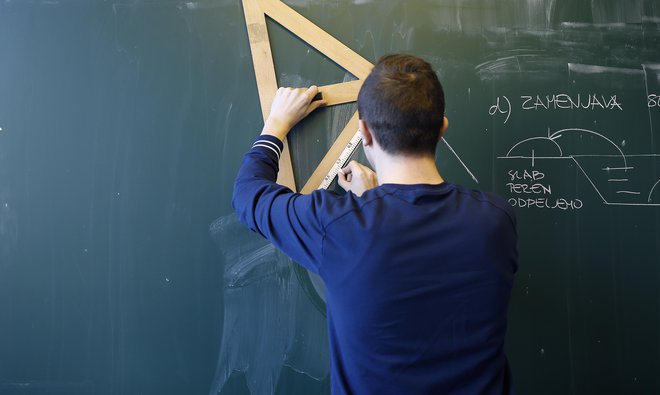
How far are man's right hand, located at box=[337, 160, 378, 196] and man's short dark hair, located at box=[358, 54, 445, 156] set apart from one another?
302 millimetres

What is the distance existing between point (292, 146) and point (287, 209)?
1.47ft

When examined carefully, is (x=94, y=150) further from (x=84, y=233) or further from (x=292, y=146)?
(x=292, y=146)

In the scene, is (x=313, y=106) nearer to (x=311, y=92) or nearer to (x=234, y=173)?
(x=311, y=92)

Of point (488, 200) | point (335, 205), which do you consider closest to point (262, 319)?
point (335, 205)

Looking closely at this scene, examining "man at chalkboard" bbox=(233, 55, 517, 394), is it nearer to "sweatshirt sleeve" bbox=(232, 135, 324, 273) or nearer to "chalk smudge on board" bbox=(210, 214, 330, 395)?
"sweatshirt sleeve" bbox=(232, 135, 324, 273)

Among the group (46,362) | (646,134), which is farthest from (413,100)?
(46,362)

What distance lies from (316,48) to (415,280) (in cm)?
83

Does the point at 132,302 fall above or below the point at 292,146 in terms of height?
below

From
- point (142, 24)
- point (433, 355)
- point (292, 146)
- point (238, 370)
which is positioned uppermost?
point (142, 24)

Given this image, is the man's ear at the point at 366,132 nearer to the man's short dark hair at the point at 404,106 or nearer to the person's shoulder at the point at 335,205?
the man's short dark hair at the point at 404,106

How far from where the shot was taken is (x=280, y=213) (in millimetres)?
816

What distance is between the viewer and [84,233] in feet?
4.09

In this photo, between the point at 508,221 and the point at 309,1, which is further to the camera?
the point at 309,1

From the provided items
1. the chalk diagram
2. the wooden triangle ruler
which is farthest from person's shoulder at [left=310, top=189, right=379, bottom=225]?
the chalk diagram
